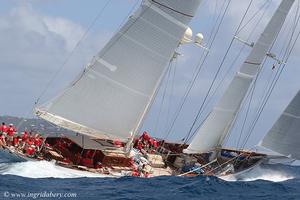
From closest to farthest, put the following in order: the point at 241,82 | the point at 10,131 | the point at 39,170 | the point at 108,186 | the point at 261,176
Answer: the point at 108,186, the point at 39,170, the point at 10,131, the point at 241,82, the point at 261,176

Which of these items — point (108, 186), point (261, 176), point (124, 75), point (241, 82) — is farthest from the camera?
point (261, 176)

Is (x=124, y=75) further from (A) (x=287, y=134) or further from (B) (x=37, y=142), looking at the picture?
(A) (x=287, y=134)

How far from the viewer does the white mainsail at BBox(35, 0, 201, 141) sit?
933 inches

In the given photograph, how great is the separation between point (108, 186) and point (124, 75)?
17.5 feet

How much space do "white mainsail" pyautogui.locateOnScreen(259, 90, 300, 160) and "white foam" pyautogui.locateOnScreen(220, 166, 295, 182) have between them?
2316 millimetres

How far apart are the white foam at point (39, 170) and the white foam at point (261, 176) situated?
886 centimetres

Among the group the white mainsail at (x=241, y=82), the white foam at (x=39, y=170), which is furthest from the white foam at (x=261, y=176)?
the white foam at (x=39, y=170)

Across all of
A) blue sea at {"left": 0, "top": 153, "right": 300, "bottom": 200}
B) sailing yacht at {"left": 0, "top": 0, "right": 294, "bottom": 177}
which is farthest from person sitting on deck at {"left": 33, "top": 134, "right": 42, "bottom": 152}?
blue sea at {"left": 0, "top": 153, "right": 300, "bottom": 200}

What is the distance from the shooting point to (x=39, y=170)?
22.4m

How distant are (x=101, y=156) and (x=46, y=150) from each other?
260 centimetres

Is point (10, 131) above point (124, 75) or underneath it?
underneath

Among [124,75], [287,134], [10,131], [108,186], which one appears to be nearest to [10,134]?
[10,131]

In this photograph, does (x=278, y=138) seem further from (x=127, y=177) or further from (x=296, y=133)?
(x=127, y=177)

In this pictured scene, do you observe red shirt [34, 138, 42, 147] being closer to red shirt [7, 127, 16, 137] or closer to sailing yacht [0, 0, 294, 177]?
sailing yacht [0, 0, 294, 177]
